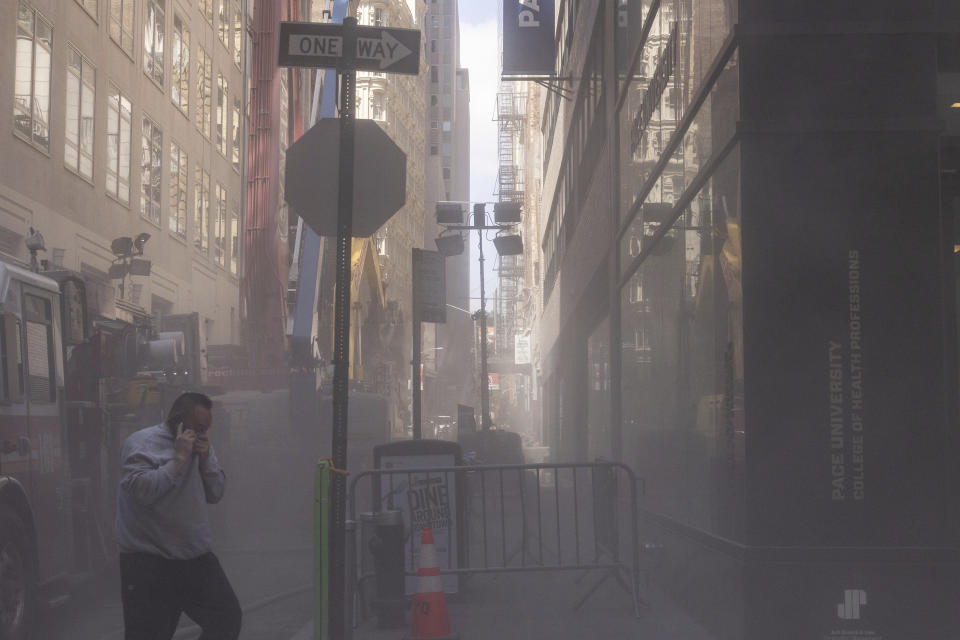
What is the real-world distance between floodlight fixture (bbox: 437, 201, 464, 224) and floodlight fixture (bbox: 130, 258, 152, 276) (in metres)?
10.7

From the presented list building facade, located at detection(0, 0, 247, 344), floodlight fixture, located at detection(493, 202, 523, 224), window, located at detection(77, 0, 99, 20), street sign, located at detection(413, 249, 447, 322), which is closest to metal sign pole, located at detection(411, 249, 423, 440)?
street sign, located at detection(413, 249, 447, 322)

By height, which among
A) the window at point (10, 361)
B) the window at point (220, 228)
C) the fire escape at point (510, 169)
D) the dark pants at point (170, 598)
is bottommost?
the dark pants at point (170, 598)

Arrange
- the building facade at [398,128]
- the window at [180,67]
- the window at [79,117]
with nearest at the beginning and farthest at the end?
the window at [79,117] → the window at [180,67] → the building facade at [398,128]

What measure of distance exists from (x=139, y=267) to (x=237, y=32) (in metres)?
12.5

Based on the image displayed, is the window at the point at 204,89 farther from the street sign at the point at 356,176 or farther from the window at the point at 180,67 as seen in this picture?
the street sign at the point at 356,176

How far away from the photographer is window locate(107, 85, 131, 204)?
19266 millimetres

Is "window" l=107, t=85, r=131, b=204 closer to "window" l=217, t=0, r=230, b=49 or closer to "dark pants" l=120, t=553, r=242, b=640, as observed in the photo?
"window" l=217, t=0, r=230, b=49

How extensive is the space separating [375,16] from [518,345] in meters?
24.7

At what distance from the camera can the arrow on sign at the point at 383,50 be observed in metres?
6.91

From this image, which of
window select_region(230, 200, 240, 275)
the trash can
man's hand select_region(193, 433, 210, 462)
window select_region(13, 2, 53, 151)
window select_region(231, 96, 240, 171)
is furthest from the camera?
window select_region(231, 96, 240, 171)

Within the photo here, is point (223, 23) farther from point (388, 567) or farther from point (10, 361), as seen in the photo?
point (388, 567)

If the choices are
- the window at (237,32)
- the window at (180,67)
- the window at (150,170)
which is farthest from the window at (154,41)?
the window at (237,32)

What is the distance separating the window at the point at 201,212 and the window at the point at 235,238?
824 millimetres

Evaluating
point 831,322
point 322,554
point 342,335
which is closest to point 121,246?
point 342,335
